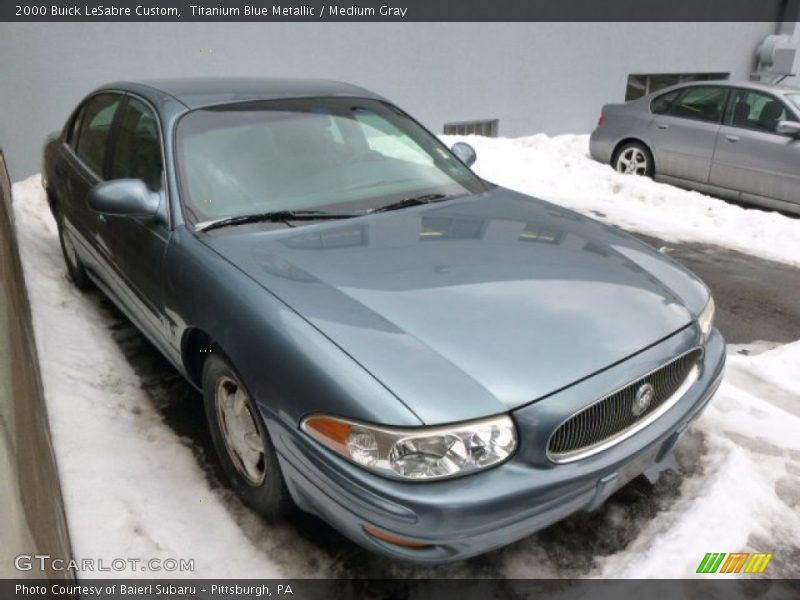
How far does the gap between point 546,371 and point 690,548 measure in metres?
0.93

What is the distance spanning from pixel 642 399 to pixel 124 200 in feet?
7.07

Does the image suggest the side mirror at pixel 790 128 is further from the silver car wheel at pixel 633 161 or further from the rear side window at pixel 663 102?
the silver car wheel at pixel 633 161

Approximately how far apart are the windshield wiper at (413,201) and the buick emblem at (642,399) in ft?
4.38

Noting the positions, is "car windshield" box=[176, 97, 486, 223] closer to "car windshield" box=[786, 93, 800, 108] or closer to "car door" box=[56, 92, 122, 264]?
"car door" box=[56, 92, 122, 264]

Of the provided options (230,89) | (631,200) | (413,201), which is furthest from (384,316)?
(631,200)

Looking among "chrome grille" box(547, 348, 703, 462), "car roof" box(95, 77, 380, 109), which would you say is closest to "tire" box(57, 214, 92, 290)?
"car roof" box(95, 77, 380, 109)

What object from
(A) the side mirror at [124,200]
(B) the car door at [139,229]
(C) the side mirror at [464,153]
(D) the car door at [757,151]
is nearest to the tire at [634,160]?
(D) the car door at [757,151]

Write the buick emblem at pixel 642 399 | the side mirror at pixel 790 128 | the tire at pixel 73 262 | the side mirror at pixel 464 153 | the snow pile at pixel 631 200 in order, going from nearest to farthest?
the buick emblem at pixel 642 399 < the side mirror at pixel 464 153 < the tire at pixel 73 262 < the snow pile at pixel 631 200 < the side mirror at pixel 790 128

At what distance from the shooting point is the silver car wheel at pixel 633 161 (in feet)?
26.0

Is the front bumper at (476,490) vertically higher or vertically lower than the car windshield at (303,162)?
lower

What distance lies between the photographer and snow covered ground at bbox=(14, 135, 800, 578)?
7.36ft

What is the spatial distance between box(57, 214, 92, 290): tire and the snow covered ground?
1.08 ft

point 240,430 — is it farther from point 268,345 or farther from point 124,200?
point 124,200

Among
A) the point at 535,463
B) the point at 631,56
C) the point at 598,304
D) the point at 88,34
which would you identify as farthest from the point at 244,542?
the point at 631,56
